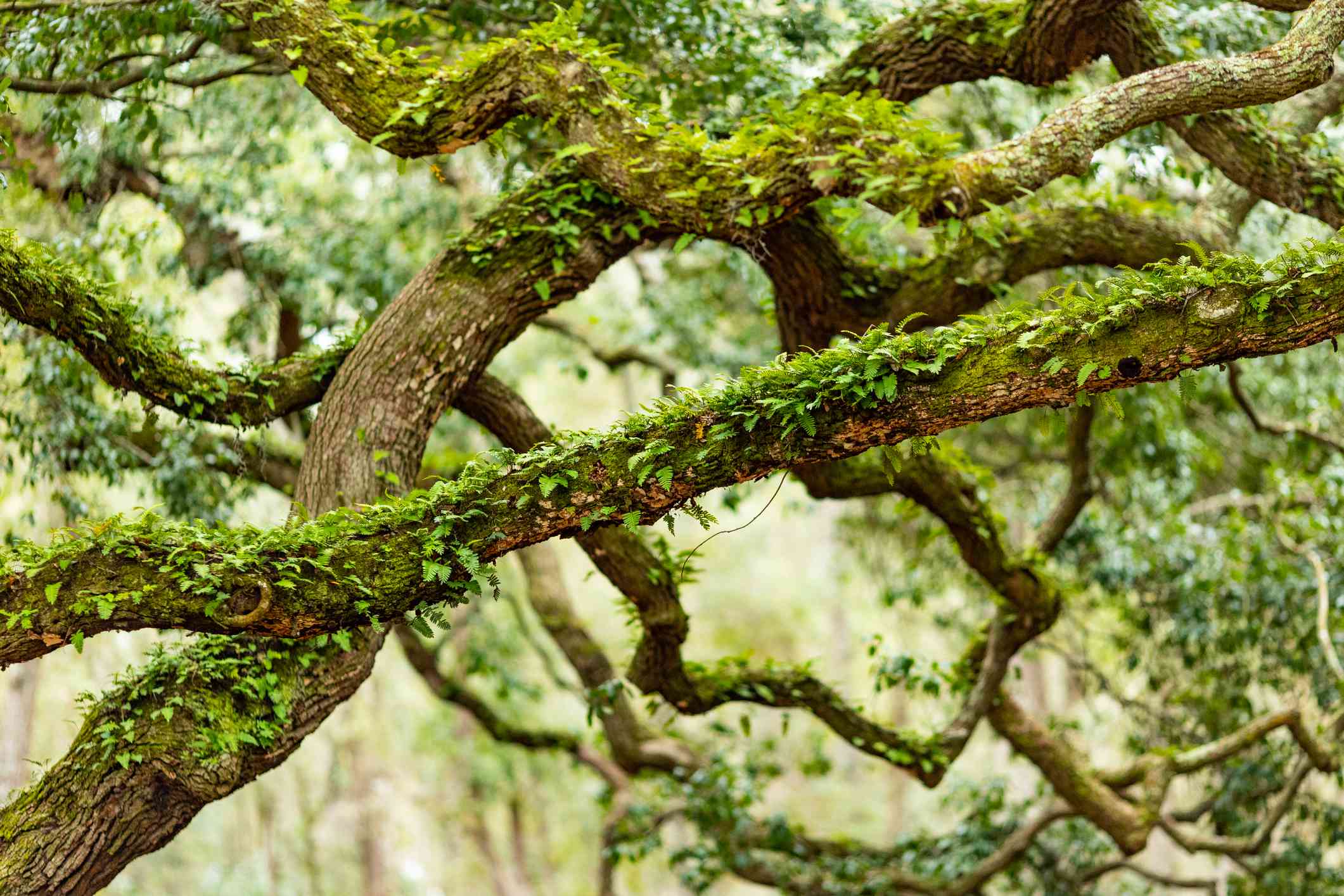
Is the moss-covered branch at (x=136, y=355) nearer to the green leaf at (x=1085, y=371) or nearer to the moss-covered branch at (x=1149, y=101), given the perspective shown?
the moss-covered branch at (x=1149, y=101)

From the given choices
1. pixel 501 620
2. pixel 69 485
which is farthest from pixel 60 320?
pixel 501 620

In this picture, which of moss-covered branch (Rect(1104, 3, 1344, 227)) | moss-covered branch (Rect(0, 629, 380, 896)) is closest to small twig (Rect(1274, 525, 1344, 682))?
moss-covered branch (Rect(1104, 3, 1344, 227))

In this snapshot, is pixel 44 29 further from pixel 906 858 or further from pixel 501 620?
pixel 501 620

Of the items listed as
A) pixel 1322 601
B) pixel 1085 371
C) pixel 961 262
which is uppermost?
pixel 961 262

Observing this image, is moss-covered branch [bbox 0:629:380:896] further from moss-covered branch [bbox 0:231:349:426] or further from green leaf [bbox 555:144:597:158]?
green leaf [bbox 555:144:597:158]

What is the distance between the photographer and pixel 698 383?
7.07 metres

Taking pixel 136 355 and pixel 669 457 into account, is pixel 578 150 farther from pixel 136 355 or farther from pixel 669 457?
pixel 136 355

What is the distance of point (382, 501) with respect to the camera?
412cm

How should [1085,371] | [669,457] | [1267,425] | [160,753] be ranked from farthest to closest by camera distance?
[1267,425]
[160,753]
[669,457]
[1085,371]

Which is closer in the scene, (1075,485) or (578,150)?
(578,150)

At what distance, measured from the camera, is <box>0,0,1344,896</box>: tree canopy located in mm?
3744

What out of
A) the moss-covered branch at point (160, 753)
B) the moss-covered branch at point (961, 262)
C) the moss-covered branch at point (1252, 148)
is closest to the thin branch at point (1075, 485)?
the moss-covered branch at point (961, 262)

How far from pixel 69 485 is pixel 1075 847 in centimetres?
694

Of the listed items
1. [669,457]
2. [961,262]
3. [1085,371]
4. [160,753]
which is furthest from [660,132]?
[160,753]
